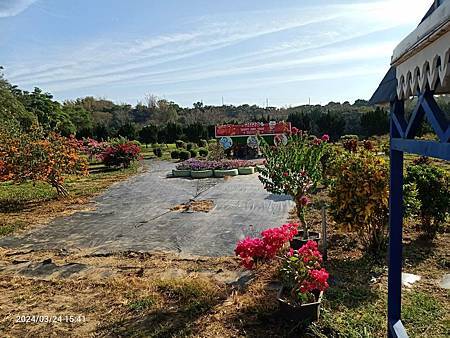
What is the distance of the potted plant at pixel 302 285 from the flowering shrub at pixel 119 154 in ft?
47.1

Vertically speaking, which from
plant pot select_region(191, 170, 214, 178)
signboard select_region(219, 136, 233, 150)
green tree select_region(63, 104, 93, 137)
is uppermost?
green tree select_region(63, 104, 93, 137)

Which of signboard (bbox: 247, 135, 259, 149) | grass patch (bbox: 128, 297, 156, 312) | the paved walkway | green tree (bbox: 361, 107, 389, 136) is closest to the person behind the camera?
grass patch (bbox: 128, 297, 156, 312)

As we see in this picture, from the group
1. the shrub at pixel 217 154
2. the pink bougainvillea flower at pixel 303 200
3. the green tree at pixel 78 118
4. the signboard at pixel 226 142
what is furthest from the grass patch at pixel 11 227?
the green tree at pixel 78 118

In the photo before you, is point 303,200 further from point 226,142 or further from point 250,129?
point 250,129

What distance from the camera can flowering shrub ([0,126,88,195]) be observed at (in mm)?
9320

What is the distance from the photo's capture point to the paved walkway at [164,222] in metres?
6.08

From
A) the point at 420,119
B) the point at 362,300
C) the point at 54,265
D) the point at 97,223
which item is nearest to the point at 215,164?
the point at 97,223

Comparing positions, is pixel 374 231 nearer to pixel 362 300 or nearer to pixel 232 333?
pixel 362 300

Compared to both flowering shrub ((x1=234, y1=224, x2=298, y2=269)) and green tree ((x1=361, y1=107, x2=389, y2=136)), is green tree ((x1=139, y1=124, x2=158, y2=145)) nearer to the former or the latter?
green tree ((x1=361, y1=107, x2=389, y2=136))

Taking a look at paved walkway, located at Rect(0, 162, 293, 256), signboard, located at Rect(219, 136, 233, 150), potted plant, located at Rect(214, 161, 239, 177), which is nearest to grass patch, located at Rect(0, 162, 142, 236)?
paved walkway, located at Rect(0, 162, 293, 256)

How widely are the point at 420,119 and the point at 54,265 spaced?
4.97 metres

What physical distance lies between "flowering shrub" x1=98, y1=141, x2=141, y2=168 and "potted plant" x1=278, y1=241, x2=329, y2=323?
14344 millimetres
